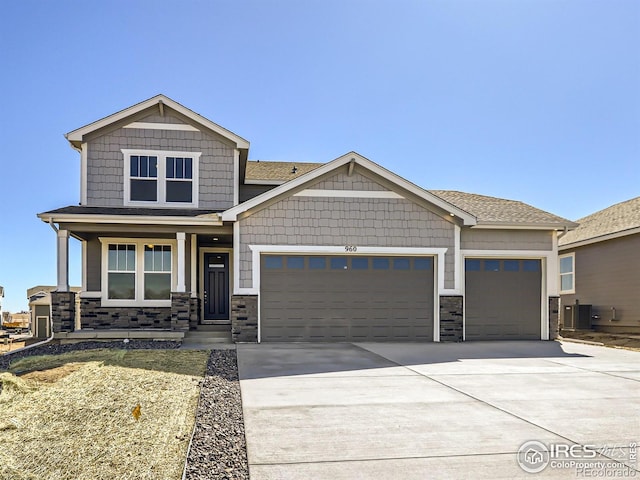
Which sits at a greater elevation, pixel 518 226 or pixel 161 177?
pixel 161 177

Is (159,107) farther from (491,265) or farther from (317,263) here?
(491,265)

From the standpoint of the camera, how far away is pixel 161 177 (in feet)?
51.4

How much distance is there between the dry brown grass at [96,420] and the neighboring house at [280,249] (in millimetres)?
4895

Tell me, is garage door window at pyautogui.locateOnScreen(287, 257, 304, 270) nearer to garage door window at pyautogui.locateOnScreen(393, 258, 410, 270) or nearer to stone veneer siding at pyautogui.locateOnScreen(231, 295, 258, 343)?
stone veneer siding at pyautogui.locateOnScreen(231, 295, 258, 343)

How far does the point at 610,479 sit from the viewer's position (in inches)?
176

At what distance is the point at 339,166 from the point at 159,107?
572 centimetres

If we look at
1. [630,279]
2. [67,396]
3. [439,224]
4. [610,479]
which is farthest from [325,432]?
[630,279]

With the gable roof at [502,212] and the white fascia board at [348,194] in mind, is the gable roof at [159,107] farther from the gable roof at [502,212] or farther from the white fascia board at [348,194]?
the gable roof at [502,212]

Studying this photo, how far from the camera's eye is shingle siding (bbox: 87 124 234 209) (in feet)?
50.6

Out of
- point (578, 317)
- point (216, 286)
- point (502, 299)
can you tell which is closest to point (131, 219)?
point (216, 286)

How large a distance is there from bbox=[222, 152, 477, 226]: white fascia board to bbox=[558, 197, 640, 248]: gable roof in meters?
6.85

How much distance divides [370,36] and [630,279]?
39.1 feet

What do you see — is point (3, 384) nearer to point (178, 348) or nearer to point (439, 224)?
point (178, 348)

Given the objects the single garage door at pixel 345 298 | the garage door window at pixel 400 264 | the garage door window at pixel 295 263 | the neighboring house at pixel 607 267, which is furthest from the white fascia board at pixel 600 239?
the garage door window at pixel 295 263
